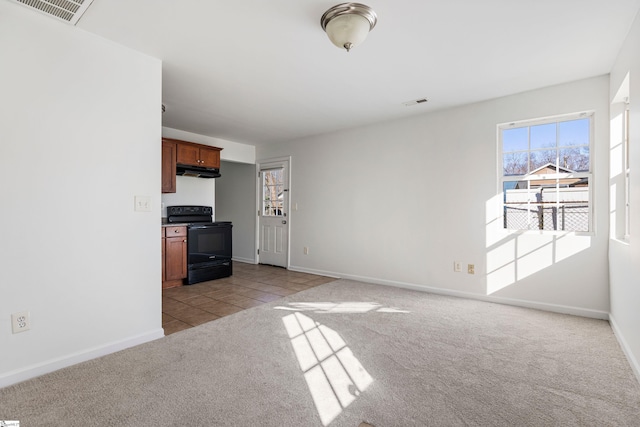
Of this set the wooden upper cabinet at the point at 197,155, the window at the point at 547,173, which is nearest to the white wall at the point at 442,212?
the window at the point at 547,173

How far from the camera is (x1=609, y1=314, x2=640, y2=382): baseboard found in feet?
6.58

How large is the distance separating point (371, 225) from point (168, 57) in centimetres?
325

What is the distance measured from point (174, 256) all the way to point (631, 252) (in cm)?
485

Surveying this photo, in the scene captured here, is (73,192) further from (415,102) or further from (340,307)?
(415,102)

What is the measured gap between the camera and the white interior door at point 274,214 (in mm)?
5828

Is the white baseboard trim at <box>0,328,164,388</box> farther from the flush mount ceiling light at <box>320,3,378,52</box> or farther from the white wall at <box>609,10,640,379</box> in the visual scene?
the white wall at <box>609,10,640,379</box>

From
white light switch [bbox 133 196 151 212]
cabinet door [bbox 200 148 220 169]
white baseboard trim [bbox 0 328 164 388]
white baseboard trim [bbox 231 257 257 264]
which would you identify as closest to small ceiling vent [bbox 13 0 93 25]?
white light switch [bbox 133 196 151 212]

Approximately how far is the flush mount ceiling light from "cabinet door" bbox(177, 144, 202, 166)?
130 inches

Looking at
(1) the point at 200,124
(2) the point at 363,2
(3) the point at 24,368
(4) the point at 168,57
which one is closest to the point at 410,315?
(2) the point at 363,2

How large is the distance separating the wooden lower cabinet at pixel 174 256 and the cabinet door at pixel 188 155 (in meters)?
1.01

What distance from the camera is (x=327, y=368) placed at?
2127mm

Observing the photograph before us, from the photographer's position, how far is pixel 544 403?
5.69 feet

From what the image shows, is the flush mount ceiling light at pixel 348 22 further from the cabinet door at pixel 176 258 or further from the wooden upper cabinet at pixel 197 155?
the cabinet door at pixel 176 258

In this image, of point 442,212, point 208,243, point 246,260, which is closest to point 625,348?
point 442,212
